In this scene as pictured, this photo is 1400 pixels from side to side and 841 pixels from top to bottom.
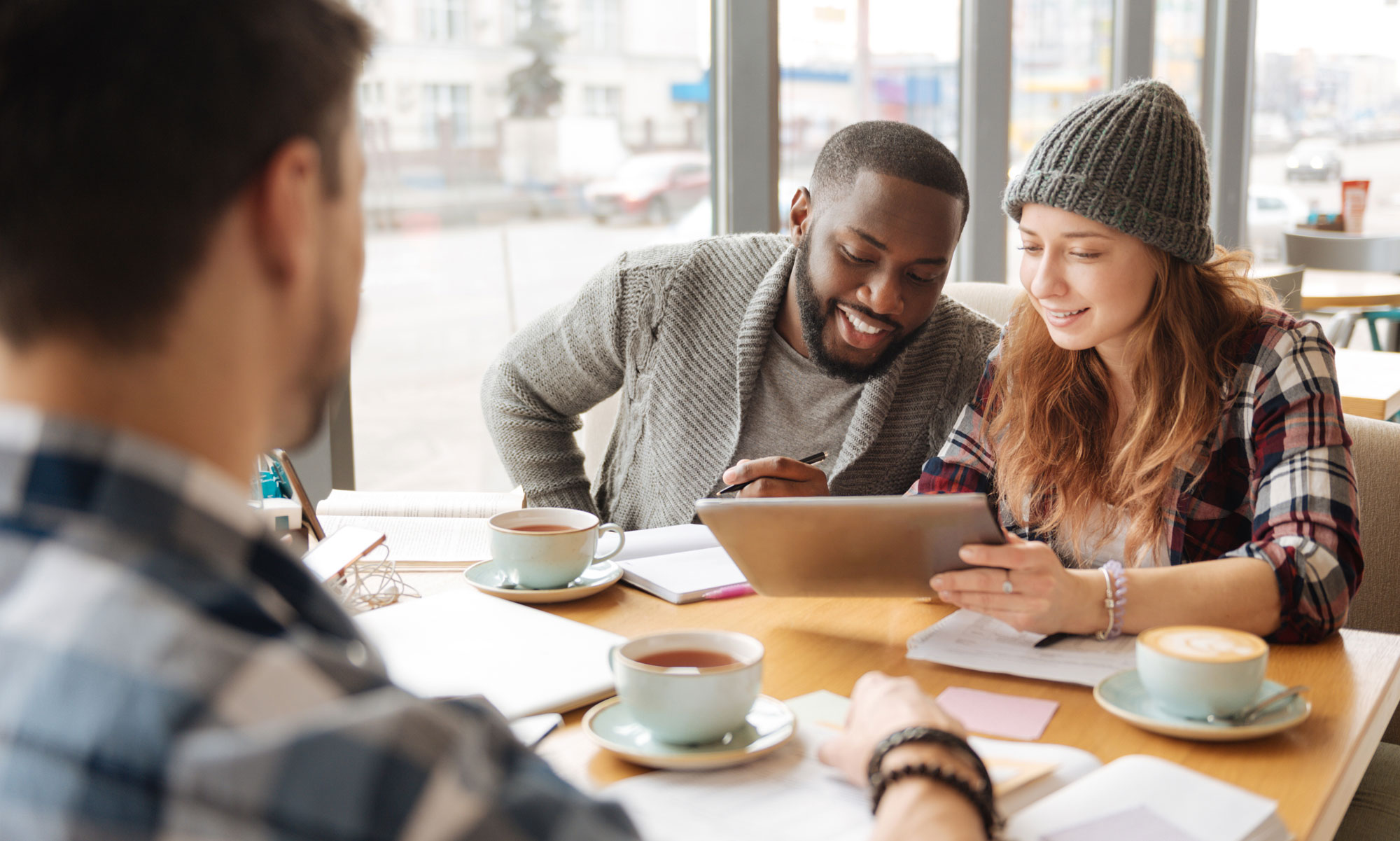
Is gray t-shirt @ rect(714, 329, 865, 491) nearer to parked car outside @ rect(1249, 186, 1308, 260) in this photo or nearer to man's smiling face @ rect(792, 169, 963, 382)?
man's smiling face @ rect(792, 169, 963, 382)

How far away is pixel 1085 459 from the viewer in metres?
1.59

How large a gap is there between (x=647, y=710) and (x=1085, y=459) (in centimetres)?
92

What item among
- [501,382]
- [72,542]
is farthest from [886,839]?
[501,382]

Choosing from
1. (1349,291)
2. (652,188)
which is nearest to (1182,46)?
(1349,291)

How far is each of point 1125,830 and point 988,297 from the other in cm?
179

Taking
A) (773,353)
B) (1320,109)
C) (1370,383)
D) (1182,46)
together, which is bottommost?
(1370,383)

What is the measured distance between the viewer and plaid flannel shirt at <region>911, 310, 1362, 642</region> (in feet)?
3.93

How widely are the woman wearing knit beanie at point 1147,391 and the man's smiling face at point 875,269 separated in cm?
15

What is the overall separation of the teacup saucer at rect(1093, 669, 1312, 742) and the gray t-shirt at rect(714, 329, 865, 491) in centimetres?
88

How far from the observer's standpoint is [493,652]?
1.09 m

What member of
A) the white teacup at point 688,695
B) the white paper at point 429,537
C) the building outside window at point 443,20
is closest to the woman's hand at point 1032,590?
the white teacup at point 688,695

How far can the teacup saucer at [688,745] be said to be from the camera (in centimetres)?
86

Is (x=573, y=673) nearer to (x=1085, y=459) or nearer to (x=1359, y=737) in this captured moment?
(x=1359, y=737)

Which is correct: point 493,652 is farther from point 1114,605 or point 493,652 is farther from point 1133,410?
point 1133,410
